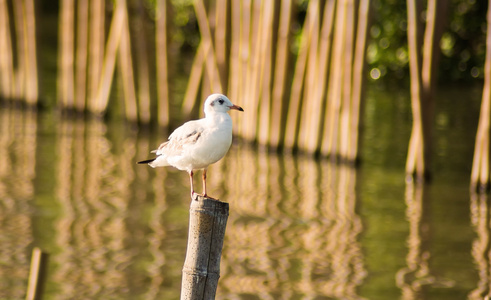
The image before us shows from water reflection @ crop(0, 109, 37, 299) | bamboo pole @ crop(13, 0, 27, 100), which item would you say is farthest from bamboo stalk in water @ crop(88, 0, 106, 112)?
bamboo pole @ crop(13, 0, 27, 100)

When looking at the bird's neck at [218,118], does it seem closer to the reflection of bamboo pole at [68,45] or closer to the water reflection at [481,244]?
the water reflection at [481,244]

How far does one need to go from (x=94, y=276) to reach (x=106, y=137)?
21.8ft

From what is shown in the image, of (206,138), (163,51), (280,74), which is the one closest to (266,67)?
(280,74)

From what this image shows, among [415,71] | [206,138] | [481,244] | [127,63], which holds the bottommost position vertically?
[481,244]

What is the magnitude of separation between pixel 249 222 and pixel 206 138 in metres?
5.77

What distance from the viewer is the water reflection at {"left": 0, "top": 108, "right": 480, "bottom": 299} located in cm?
819

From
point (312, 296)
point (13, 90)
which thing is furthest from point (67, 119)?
point (312, 296)

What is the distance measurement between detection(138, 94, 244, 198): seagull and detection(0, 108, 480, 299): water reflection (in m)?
3.46

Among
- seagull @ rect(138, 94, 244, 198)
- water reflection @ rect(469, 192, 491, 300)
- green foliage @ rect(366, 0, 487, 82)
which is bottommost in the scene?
water reflection @ rect(469, 192, 491, 300)

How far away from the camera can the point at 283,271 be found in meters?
8.58

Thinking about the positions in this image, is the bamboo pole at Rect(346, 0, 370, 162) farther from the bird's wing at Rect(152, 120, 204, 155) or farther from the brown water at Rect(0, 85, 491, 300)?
Answer: the bird's wing at Rect(152, 120, 204, 155)

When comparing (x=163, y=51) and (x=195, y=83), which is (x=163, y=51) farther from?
(x=195, y=83)

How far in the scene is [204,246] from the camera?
4.31 meters

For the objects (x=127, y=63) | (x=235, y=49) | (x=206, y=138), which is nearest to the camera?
(x=206, y=138)
